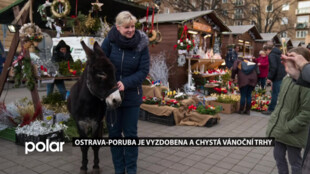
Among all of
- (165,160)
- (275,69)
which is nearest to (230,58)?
(275,69)

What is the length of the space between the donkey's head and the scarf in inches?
9.9

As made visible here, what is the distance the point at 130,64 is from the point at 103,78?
48 cm

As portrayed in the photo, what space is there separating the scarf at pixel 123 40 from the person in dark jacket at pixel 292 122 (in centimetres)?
180

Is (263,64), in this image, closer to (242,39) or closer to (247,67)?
(247,67)

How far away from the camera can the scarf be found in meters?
2.99

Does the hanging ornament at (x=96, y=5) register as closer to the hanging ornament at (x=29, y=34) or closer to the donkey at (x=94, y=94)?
the hanging ornament at (x=29, y=34)

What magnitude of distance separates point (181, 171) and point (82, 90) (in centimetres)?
200

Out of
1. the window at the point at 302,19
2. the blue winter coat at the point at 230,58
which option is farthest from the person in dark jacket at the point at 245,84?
the window at the point at 302,19

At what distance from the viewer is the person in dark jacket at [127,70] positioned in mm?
2994

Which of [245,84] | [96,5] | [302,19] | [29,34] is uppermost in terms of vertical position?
[302,19]

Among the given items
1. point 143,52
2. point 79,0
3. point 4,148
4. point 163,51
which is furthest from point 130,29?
point 163,51

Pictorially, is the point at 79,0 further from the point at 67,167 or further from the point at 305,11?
the point at 305,11

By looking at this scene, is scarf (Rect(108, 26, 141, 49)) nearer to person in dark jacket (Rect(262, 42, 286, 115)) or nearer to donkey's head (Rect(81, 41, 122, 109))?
donkey's head (Rect(81, 41, 122, 109))

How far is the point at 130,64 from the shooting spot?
3.11 m
